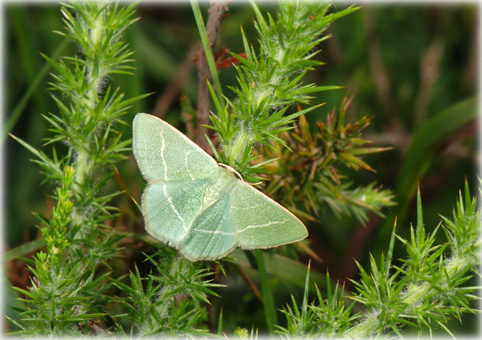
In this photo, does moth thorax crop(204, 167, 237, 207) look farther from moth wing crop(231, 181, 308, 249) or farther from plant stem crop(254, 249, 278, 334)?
plant stem crop(254, 249, 278, 334)

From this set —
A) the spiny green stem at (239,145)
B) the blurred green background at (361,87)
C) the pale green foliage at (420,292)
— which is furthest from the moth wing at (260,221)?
the blurred green background at (361,87)

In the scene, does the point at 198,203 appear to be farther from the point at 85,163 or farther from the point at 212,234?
the point at 85,163

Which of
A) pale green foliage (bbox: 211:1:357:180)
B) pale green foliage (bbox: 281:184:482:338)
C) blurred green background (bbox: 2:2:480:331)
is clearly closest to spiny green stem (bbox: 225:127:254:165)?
pale green foliage (bbox: 211:1:357:180)

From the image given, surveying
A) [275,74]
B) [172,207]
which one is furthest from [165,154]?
[275,74]

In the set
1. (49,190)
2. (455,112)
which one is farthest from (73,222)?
(455,112)

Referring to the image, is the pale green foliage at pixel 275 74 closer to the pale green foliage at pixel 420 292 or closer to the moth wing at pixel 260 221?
the moth wing at pixel 260 221
